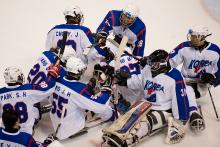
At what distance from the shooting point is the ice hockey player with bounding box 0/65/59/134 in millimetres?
3250

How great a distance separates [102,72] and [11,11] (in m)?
2.82

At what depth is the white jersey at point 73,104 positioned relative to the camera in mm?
3404

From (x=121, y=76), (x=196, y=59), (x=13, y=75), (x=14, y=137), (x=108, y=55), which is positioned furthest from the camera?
(x=108, y=55)

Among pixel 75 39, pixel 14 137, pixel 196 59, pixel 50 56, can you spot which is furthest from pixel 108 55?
pixel 14 137

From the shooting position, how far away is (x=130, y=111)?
3.58 m

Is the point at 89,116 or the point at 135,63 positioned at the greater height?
the point at 135,63

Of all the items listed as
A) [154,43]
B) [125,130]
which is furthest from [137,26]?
[125,130]

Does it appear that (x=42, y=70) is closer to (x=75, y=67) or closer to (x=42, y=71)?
(x=42, y=71)

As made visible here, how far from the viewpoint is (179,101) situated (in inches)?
144

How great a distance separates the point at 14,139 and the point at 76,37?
5.23 ft

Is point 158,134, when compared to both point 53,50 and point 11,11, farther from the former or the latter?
point 11,11

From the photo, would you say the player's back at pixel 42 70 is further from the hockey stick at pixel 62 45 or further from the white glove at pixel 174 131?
the white glove at pixel 174 131

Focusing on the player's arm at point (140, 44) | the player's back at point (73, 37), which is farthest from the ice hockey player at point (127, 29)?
the player's back at point (73, 37)

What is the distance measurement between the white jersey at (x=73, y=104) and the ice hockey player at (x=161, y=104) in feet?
0.86
